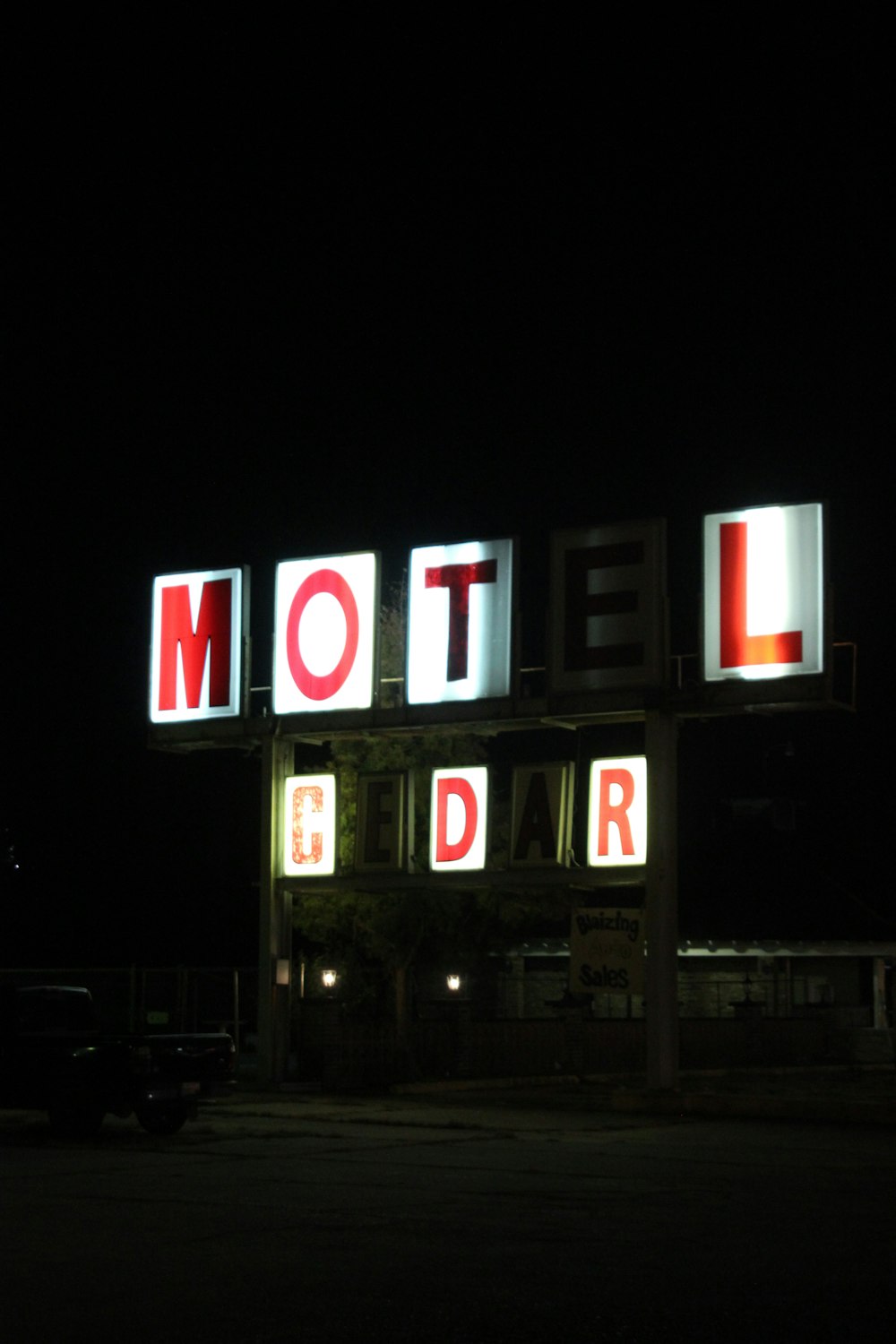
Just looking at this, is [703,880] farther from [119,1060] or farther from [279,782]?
[119,1060]

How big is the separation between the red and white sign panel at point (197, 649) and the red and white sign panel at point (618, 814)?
21.1 feet

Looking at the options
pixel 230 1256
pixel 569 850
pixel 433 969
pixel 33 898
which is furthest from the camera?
pixel 33 898

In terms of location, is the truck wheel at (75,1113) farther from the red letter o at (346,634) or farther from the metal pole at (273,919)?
the red letter o at (346,634)

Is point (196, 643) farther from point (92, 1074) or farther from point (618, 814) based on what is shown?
point (92, 1074)

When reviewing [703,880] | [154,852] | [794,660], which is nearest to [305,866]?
[794,660]

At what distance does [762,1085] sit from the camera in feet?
105

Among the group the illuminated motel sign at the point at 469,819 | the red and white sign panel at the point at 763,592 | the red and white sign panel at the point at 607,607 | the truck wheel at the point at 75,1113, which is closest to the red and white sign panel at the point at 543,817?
the illuminated motel sign at the point at 469,819

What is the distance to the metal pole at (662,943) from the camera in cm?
2562

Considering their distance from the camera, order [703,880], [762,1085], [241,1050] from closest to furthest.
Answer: [762,1085], [241,1050], [703,880]

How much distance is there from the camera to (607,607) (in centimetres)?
2664

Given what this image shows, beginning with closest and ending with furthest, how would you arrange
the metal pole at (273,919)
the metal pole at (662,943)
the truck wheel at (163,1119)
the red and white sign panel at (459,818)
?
the truck wheel at (163,1119) < the metal pole at (662,943) < the red and white sign panel at (459,818) < the metal pole at (273,919)

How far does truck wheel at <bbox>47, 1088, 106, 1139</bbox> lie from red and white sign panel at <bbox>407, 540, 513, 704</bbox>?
9.89 metres

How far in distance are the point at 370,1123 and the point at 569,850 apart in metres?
5.89

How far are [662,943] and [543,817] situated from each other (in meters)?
2.69
